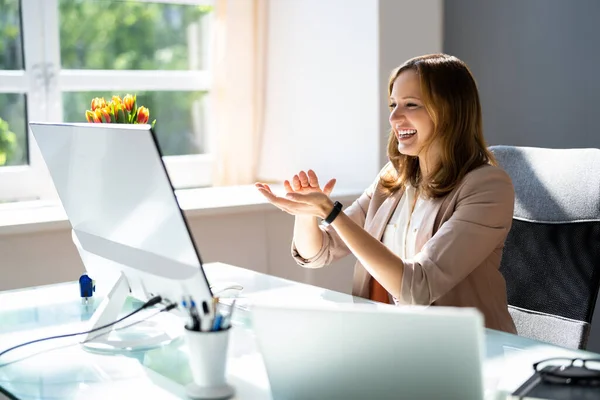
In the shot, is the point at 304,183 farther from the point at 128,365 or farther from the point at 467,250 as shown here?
the point at 128,365

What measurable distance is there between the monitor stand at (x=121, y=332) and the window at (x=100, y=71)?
1.71 m

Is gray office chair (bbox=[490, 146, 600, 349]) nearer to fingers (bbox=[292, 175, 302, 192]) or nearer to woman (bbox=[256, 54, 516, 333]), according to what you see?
woman (bbox=[256, 54, 516, 333])

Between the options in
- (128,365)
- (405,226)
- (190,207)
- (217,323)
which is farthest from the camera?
(190,207)

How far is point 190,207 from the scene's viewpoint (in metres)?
2.98

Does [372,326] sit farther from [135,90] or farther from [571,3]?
[135,90]

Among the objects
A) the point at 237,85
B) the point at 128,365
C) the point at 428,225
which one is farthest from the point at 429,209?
the point at 237,85

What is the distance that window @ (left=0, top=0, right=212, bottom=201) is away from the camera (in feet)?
10.4

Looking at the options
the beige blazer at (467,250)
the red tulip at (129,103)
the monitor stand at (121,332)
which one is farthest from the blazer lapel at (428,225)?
the red tulip at (129,103)

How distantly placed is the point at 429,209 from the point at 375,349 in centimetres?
101

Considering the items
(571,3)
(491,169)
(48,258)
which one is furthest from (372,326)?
(571,3)

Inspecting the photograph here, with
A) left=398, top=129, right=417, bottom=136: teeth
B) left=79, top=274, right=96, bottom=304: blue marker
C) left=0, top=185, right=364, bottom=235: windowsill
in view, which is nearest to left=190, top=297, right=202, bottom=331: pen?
left=79, top=274, right=96, bottom=304: blue marker

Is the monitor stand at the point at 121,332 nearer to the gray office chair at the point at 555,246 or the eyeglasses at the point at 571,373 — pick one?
the eyeglasses at the point at 571,373

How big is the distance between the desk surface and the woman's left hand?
0.81 ft

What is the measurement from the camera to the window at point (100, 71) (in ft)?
10.4
